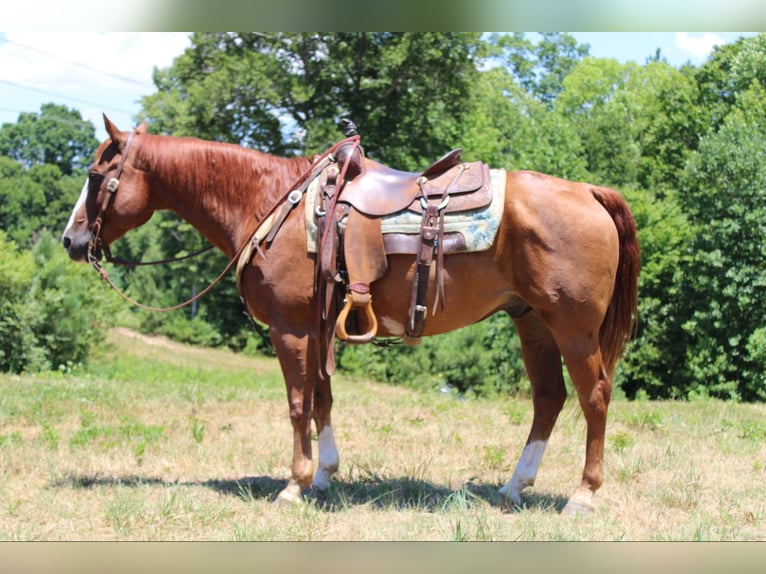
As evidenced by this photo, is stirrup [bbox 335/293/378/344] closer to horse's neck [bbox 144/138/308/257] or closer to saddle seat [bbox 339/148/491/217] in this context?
saddle seat [bbox 339/148/491/217]

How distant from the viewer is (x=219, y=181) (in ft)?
17.1

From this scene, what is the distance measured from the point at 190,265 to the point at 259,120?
7635mm

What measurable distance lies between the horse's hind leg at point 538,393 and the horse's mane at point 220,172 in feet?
6.56

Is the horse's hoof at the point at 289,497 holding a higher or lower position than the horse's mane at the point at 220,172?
lower

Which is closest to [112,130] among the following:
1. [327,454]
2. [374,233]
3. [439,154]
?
[374,233]

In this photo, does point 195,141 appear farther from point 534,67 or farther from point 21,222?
point 534,67

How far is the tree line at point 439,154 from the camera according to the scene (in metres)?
15.5

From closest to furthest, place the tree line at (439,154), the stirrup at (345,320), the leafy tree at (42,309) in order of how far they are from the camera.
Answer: the stirrup at (345,320), the leafy tree at (42,309), the tree line at (439,154)

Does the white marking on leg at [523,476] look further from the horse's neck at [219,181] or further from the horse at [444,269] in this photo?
the horse's neck at [219,181]

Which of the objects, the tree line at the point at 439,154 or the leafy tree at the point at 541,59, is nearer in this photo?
the tree line at the point at 439,154

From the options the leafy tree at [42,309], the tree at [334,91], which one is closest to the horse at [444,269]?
the leafy tree at [42,309]

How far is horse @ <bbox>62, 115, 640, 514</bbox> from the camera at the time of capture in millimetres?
4691

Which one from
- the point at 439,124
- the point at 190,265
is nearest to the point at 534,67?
the point at 439,124

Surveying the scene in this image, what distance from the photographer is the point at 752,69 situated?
20750 mm
